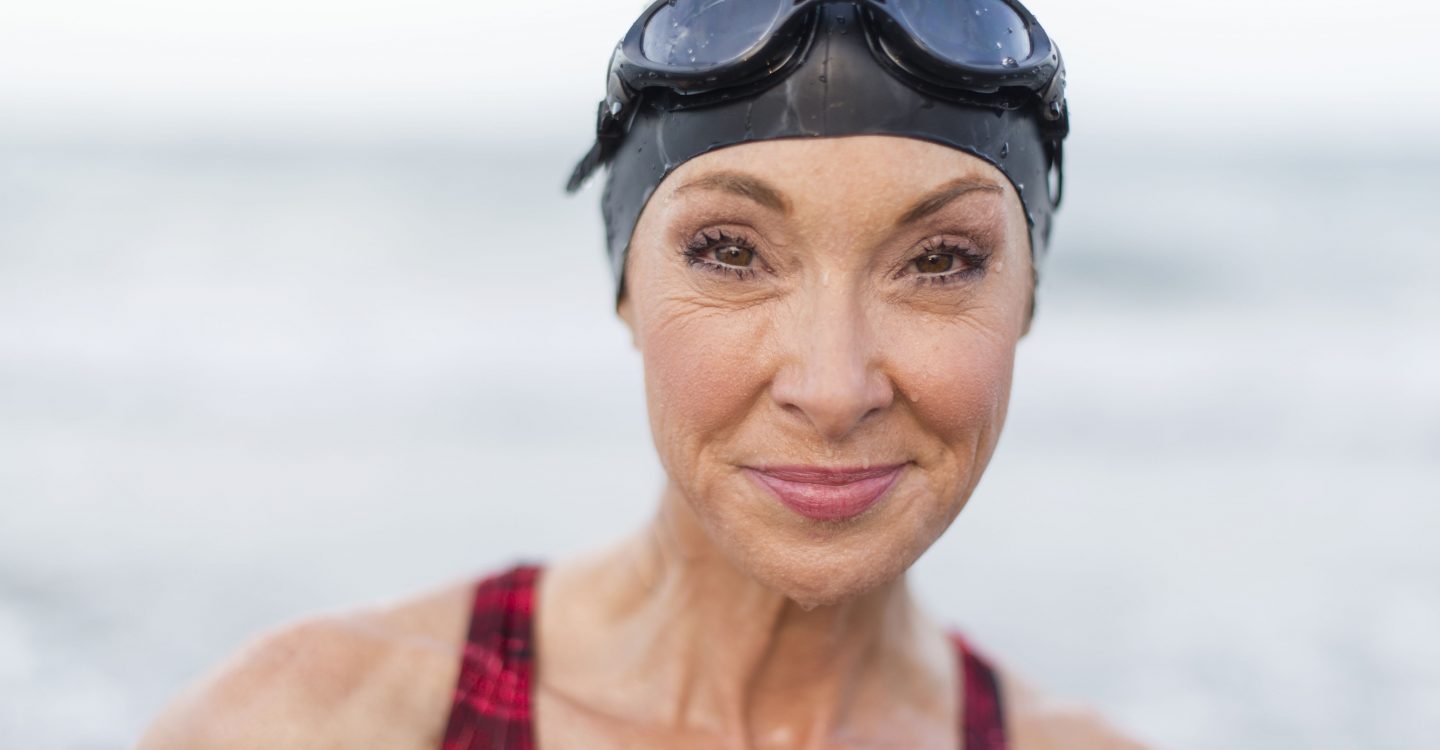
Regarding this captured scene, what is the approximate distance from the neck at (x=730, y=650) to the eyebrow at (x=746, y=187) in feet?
3.21

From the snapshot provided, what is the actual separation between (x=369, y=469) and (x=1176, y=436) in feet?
21.6

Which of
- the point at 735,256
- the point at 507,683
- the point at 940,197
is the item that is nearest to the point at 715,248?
the point at 735,256

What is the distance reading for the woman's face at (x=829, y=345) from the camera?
2830 mm

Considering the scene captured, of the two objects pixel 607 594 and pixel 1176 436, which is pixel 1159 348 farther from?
pixel 607 594

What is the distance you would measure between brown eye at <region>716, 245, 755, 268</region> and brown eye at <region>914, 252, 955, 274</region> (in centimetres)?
36

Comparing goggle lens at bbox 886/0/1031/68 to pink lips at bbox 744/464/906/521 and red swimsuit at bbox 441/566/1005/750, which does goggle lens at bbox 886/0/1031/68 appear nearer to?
pink lips at bbox 744/464/906/521

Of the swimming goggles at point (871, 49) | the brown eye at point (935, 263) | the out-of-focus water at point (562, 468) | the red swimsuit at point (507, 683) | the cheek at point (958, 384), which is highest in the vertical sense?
the swimming goggles at point (871, 49)

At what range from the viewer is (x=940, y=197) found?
114 inches

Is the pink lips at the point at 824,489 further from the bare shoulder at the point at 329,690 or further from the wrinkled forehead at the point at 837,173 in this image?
the bare shoulder at the point at 329,690

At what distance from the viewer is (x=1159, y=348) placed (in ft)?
50.3

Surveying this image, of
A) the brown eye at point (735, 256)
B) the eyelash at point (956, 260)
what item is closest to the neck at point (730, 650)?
the brown eye at point (735, 256)

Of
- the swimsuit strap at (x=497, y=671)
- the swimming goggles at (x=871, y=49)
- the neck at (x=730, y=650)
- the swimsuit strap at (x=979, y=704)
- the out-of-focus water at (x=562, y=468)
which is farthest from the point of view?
the out-of-focus water at (x=562, y=468)

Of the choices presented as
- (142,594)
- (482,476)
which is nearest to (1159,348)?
(482,476)

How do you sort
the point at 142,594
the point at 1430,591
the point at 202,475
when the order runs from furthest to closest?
the point at 202,475
the point at 1430,591
the point at 142,594
